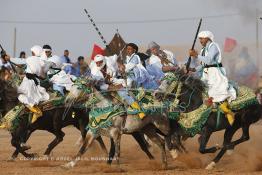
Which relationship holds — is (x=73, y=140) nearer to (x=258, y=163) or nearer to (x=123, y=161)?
(x=123, y=161)

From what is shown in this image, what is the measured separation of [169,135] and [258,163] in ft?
6.34

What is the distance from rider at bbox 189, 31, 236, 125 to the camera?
15969 mm

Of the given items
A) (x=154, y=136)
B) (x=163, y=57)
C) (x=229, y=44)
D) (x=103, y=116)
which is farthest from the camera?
(x=229, y=44)

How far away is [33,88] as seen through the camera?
1823 cm

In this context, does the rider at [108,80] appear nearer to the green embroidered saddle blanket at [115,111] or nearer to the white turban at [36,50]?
the green embroidered saddle blanket at [115,111]

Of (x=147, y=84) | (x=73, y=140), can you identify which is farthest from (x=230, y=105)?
(x=73, y=140)

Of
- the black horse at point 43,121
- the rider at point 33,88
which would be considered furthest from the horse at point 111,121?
the rider at point 33,88

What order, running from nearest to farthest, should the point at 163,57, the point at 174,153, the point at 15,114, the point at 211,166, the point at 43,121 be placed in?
1. the point at 211,166
2. the point at 174,153
3. the point at 15,114
4. the point at 43,121
5. the point at 163,57

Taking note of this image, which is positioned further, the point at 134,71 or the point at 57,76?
the point at 57,76

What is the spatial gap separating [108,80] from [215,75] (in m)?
2.19

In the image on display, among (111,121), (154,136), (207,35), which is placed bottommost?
(154,136)

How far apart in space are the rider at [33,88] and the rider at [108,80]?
180cm

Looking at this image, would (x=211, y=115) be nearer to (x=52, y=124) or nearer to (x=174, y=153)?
(x=174, y=153)

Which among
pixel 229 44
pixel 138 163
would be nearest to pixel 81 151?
pixel 138 163
